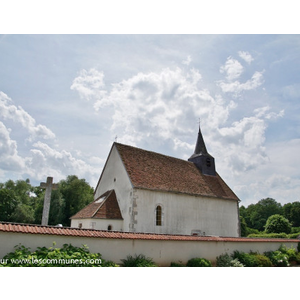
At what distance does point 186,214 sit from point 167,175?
370cm

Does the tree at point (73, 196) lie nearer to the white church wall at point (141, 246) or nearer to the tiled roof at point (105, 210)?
the tiled roof at point (105, 210)

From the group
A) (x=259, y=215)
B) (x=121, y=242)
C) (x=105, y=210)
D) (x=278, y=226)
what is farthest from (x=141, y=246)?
(x=259, y=215)

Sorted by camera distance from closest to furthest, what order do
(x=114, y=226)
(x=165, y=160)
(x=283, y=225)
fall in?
1. (x=114, y=226)
2. (x=165, y=160)
3. (x=283, y=225)

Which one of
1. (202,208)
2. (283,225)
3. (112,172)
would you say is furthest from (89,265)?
(283,225)

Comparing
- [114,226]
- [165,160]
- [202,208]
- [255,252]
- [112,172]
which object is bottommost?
[255,252]

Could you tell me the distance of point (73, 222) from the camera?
2119 cm

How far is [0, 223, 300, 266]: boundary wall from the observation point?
9.56m

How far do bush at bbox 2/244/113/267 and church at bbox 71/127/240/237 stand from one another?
8.09 meters

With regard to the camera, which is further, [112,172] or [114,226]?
[112,172]

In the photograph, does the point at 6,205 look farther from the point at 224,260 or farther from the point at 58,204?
the point at 224,260

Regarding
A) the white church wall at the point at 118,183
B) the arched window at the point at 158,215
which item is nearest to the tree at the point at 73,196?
the white church wall at the point at 118,183

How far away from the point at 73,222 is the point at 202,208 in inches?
438

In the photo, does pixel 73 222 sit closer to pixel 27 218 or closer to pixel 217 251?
pixel 217 251

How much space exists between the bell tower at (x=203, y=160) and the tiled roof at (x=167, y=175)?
2.10 ft
